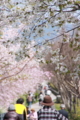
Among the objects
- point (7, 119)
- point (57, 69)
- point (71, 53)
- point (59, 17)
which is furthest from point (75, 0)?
point (71, 53)

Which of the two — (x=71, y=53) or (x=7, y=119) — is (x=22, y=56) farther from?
(x=71, y=53)

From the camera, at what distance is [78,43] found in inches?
262

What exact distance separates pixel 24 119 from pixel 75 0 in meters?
3.00

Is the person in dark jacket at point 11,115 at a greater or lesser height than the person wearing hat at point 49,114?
lesser

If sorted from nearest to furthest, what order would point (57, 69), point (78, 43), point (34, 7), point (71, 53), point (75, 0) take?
point (75, 0), point (34, 7), point (78, 43), point (57, 69), point (71, 53)

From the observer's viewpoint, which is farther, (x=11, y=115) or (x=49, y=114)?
(x=11, y=115)

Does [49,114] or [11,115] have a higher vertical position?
[49,114]

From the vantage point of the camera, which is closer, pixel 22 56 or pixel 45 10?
pixel 45 10

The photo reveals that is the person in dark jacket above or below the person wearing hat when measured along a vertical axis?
below

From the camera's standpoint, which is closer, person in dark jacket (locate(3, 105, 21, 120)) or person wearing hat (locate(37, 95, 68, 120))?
person wearing hat (locate(37, 95, 68, 120))

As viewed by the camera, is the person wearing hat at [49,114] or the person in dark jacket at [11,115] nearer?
the person wearing hat at [49,114]

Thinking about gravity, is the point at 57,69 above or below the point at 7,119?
above

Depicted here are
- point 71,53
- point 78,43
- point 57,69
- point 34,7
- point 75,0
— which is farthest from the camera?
point 71,53

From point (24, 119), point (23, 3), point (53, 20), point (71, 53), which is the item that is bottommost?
point (24, 119)
